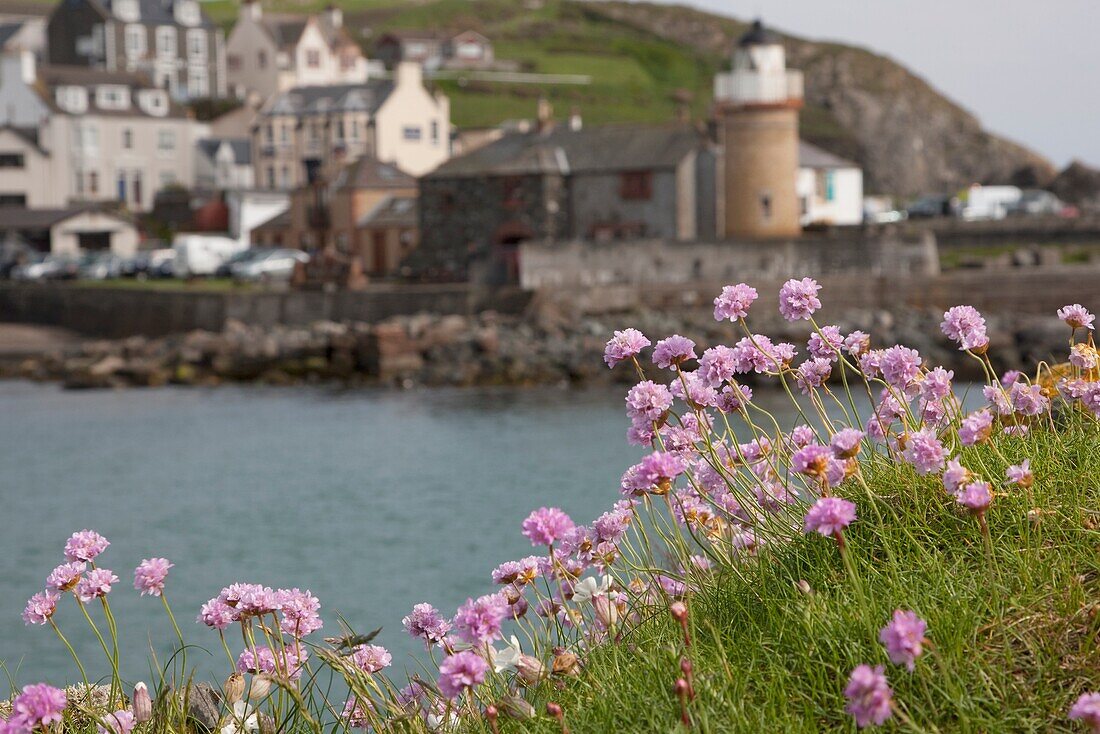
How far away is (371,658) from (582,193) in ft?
161

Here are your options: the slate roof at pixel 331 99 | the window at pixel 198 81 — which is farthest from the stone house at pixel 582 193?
the window at pixel 198 81

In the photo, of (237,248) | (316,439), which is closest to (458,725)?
(316,439)

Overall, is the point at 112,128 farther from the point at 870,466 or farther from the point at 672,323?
the point at 870,466

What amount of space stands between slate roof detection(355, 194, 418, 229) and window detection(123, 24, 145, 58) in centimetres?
4872

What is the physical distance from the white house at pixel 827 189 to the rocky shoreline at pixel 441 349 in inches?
708

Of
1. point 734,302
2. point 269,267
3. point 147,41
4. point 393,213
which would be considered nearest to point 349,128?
point 393,213

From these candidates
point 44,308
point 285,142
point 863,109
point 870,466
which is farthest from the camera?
point 863,109

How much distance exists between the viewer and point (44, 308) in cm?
5838

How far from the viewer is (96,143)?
8481 cm

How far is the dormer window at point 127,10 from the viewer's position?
10238 cm

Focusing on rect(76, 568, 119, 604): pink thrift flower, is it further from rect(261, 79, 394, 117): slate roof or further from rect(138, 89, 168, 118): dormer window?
rect(138, 89, 168, 118): dormer window

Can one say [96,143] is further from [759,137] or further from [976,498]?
[976,498]

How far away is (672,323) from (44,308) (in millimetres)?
27332

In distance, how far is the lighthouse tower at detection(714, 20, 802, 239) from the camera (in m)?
51.0
